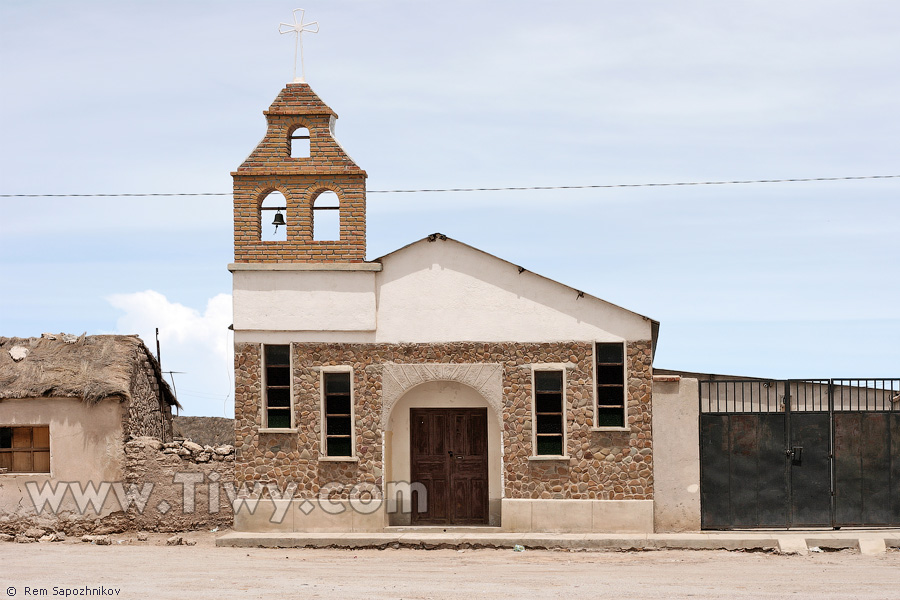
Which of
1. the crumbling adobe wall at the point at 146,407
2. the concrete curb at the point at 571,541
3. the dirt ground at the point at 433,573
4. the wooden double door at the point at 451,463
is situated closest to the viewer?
the dirt ground at the point at 433,573

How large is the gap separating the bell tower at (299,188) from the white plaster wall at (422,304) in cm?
41

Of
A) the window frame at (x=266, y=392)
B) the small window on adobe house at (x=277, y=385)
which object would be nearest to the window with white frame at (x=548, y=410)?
the window frame at (x=266, y=392)

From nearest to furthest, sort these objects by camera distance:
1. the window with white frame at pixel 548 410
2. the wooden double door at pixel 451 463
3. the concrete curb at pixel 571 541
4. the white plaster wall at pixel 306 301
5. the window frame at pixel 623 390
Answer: the concrete curb at pixel 571 541
the window frame at pixel 623 390
the window with white frame at pixel 548 410
the white plaster wall at pixel 306 301
the wooden double door at pixel 451 463

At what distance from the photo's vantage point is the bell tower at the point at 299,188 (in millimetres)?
20578

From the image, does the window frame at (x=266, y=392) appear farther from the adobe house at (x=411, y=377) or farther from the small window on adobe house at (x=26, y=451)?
the small window on adobe house at (x=26, y=451)

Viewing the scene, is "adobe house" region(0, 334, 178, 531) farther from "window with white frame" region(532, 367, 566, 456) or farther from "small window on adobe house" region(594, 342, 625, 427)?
"small window on adobe house" region(594, 342, 625, 427)

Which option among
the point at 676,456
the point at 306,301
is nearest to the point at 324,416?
the point at 306,301

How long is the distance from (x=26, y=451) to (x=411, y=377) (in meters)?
7.70

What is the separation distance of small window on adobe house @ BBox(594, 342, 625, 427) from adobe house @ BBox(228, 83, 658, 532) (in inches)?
1.0

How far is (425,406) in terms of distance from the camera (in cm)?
2103

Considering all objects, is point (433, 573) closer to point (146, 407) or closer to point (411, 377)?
point (411, 377)

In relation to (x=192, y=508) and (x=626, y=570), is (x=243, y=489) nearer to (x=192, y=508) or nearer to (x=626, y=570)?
(x=192, y=508)

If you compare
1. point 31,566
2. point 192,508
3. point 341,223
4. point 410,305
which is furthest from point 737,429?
point 31,566

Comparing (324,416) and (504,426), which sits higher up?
(324,416)
